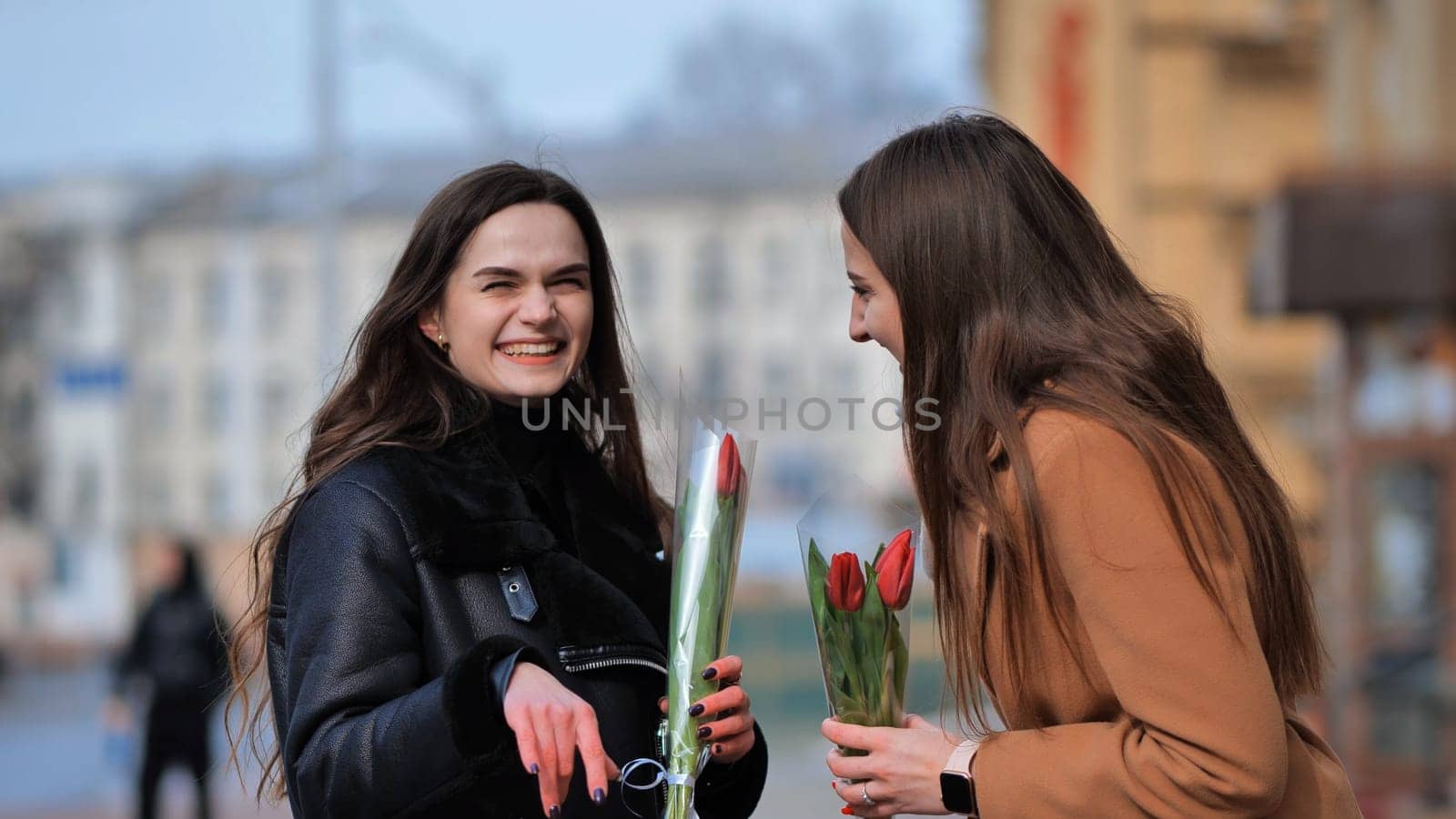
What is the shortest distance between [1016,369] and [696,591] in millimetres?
589

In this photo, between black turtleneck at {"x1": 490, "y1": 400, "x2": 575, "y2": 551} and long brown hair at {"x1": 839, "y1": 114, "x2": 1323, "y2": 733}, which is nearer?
long brown hair at {"x1": 839, "y1": 114, "x2": 1323, "y2": 733}

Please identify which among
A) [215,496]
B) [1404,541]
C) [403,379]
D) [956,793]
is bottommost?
[215,496]

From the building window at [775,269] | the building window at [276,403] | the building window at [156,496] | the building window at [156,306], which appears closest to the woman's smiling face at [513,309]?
the building window at [775,269]

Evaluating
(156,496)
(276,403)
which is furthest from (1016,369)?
(156,496)

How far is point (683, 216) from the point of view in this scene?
57.8 meters

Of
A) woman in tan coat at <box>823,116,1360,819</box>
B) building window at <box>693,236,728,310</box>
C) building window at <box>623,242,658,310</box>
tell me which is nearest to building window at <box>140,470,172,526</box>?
building window at <box>623,242,658,310</box>

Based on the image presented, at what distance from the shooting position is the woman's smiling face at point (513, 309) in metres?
2.80

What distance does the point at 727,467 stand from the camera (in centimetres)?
251

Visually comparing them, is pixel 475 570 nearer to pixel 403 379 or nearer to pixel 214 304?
pixel 403 379

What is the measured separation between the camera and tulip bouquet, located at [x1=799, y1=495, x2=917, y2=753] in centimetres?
247

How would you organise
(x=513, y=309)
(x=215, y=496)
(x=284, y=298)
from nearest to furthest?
(x=513, y=309), (x=215, y=496), (x=284, y=298)

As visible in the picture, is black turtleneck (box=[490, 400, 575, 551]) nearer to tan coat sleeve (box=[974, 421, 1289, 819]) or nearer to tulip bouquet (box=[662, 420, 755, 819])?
tulip bouquet (box=[662, 420, 755, 819])

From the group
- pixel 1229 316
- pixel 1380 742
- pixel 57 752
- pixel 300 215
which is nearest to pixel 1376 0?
pixel 1380 742

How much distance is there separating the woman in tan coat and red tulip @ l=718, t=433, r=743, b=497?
0.27 metres
